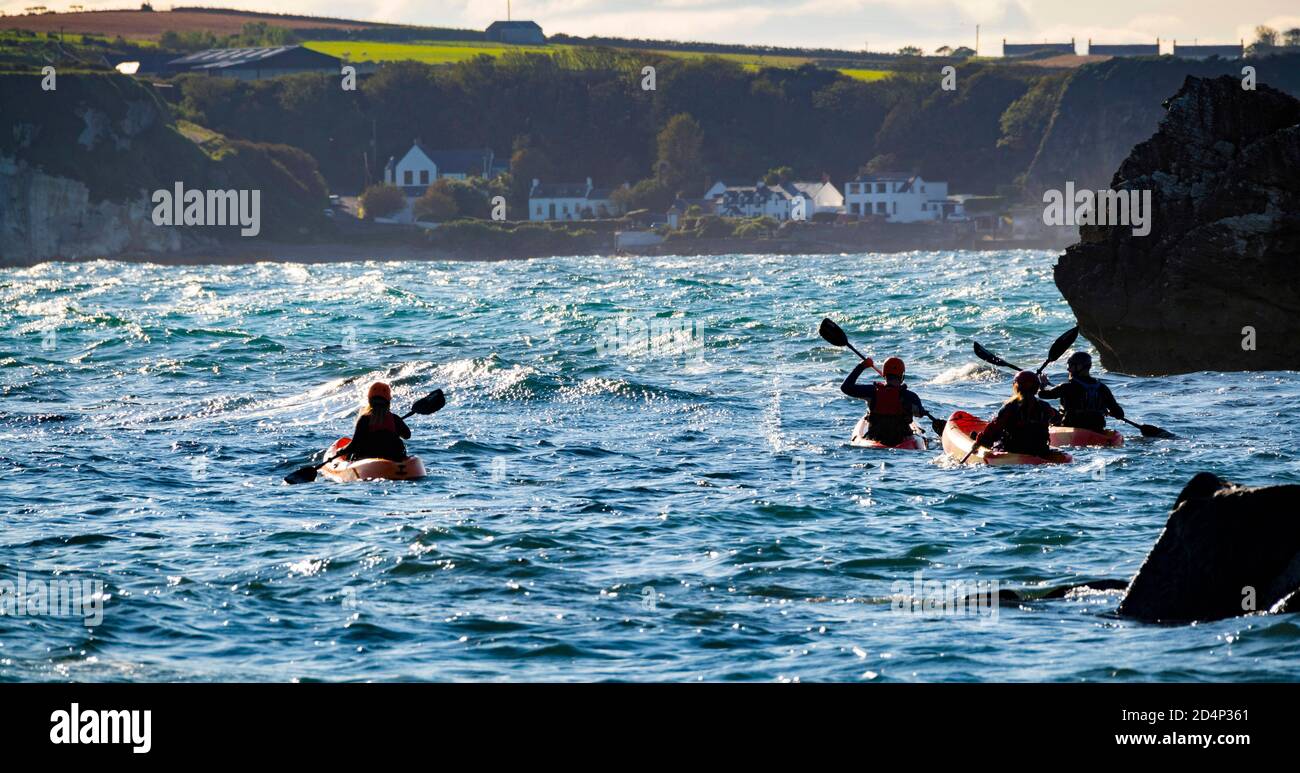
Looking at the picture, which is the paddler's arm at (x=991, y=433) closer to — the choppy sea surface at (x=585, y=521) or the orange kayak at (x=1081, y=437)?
the choppy sea surface at (x=585, y=521)

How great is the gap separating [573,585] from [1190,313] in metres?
17.6

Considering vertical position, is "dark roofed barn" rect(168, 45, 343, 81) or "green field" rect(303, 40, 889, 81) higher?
"green field" rect(303, 40, 889, 81)

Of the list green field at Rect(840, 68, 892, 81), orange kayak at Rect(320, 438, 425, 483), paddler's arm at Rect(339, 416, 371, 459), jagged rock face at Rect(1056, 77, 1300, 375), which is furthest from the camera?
green field at Rect(840, 68, 892, 81)

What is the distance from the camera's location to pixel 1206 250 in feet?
84.0

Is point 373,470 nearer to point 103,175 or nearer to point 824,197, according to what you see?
point 103,175

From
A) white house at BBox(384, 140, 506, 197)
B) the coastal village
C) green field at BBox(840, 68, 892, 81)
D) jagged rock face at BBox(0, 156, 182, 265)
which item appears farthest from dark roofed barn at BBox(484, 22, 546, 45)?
jagged rock face at BBox(0, 156, 182, 265)

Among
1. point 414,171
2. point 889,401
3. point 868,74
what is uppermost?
point 868,74

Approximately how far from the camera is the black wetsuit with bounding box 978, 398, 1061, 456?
675 inches

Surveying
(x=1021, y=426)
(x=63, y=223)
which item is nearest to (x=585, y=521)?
(x=1021, y=426)

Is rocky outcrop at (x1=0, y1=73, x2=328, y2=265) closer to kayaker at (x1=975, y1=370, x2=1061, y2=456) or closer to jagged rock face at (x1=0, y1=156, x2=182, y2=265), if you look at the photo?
jagged rock face at (x1=0, y1=156, x2=182, y2=265)

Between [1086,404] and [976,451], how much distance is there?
209cm

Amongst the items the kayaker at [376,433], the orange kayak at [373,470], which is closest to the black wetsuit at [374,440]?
the kayaker at [376,433]

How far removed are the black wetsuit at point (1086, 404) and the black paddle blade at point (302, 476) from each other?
8.79 metres

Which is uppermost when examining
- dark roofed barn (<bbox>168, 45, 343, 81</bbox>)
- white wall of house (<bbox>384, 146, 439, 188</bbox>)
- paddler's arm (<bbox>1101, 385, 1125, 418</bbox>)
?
dark roofed barn (<bbox>168, 45, 343, 81</bbox>)
